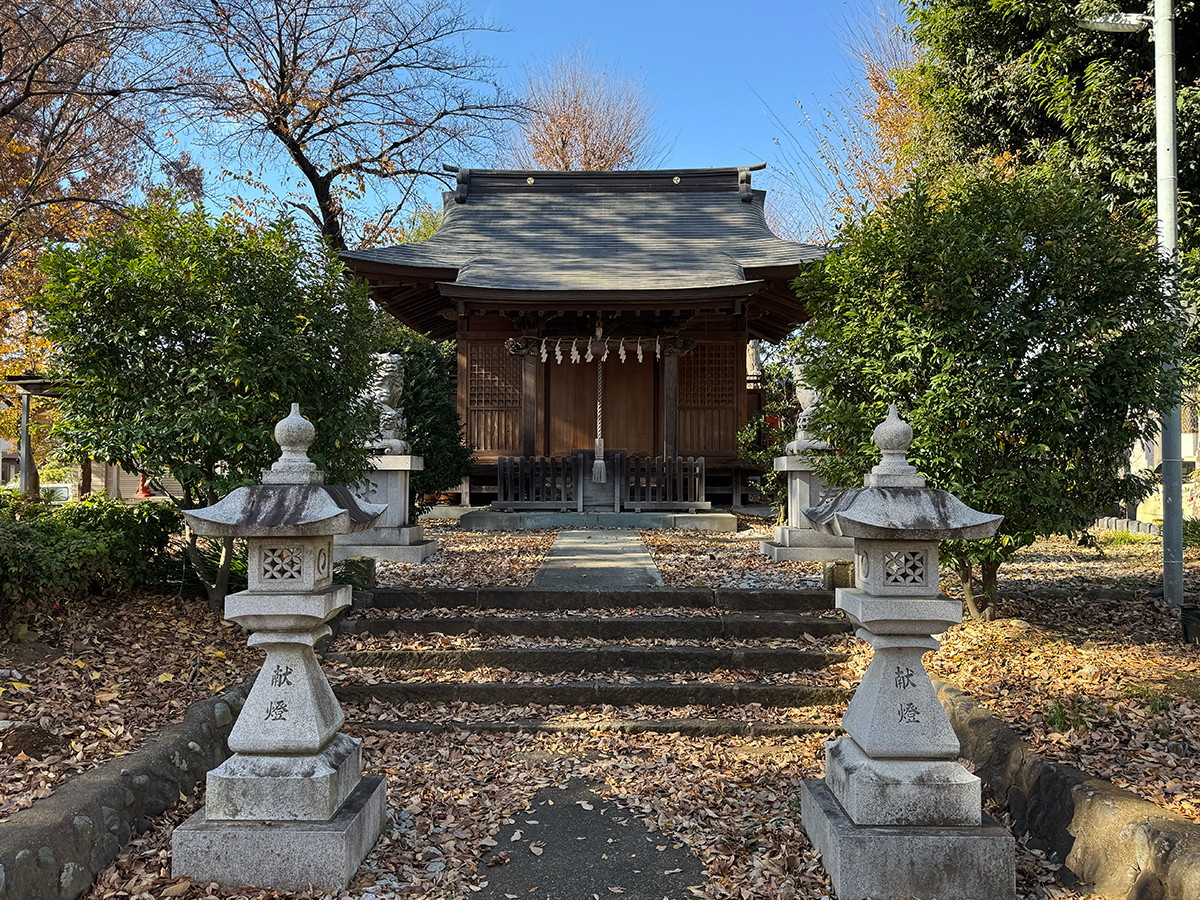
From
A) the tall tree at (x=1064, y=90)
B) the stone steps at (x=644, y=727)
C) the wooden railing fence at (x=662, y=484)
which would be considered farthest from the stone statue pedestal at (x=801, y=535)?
the tall tree at (x=1064, y=90)

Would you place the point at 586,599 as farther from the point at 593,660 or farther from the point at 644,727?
the point at 644,727

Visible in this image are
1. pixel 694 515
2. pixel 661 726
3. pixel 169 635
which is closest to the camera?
pixel 661 726

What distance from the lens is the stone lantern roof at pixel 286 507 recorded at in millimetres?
2973

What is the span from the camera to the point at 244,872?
2980mm

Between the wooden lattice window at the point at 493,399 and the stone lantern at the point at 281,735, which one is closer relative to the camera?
the stone lantern at the point at 281,735

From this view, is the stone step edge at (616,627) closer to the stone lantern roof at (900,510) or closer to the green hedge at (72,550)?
the green hedge at (72,550)

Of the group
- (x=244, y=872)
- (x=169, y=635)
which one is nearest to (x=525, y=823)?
(x=244, y=872)

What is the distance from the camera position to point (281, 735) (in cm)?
304

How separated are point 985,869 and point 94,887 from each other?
3426mm

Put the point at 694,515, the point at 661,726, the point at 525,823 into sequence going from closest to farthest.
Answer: the point at 525,823, the point at 661,726, the point at 694,515

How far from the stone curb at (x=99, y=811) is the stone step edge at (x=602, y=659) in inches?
54.5

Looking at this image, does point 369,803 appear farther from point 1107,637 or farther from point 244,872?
point 1107,637

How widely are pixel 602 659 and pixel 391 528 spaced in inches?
142

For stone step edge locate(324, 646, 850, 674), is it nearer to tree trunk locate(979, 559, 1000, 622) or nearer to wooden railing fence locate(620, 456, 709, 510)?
tree trunk locate(979, 559, 1000, 622)
